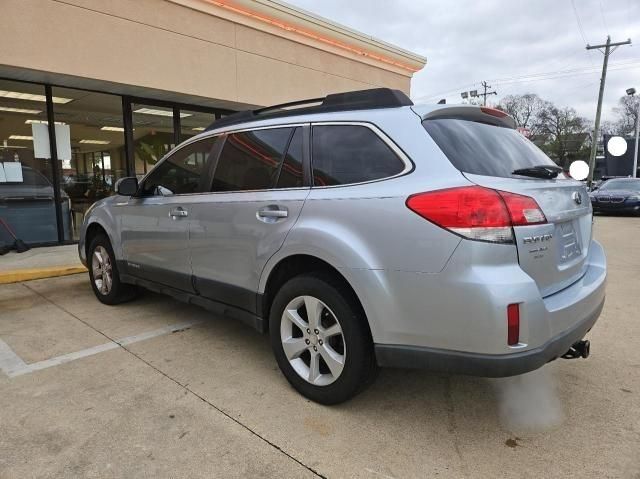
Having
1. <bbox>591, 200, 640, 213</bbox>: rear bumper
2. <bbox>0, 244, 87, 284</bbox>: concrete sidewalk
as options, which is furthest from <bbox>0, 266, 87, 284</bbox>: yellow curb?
<bbox>591, 200, 640, 213</bbox>: rear bumper

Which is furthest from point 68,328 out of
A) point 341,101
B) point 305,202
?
point 341,101

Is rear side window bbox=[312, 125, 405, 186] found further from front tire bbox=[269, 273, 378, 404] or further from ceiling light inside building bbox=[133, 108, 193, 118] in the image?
ceiling light inside building bbox=[133, 108, 193, 118]

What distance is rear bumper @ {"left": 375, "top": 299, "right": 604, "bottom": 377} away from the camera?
2.31 m

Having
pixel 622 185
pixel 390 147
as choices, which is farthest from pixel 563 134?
pixel 390 147

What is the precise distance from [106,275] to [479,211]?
4.22m

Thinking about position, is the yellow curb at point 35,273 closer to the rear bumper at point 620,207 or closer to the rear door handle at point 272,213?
the rear door handle at point 272,213

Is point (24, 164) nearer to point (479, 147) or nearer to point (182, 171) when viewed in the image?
point (182, 171)

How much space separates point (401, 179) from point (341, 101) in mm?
871

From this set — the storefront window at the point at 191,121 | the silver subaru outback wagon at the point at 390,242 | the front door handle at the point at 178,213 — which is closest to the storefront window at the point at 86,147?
the storefront window at the point at 191,121

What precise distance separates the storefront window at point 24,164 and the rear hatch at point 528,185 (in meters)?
8.21

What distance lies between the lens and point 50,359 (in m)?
3.77

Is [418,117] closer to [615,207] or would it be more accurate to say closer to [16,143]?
[16,143]

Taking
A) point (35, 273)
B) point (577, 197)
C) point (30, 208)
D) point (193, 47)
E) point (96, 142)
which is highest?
point (193, 47)

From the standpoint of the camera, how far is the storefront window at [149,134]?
9.91m
